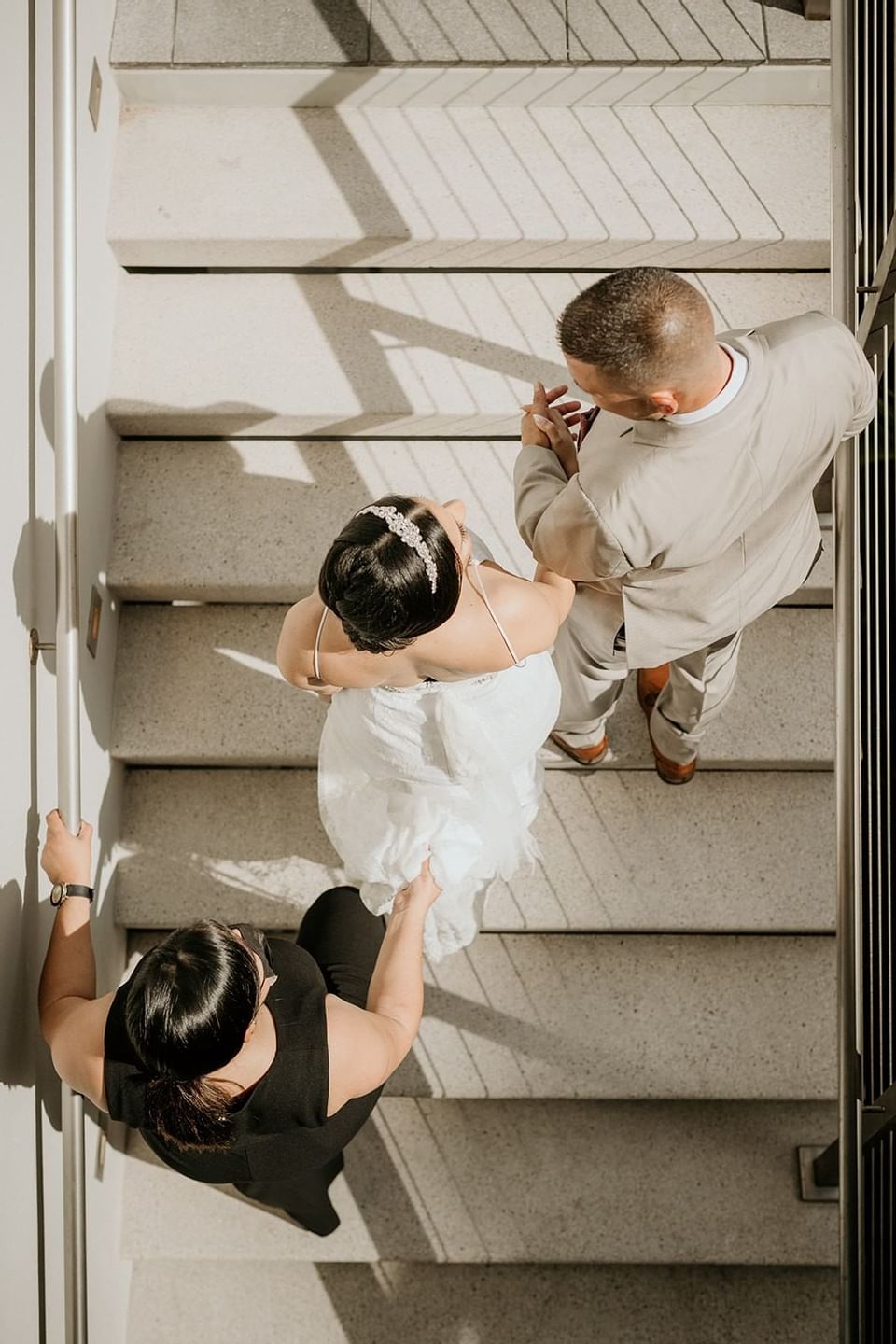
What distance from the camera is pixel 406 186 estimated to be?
2.90 metres

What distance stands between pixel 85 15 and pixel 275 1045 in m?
2.49

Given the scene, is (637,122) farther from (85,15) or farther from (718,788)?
(718,788)

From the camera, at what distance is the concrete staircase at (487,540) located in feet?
9.38

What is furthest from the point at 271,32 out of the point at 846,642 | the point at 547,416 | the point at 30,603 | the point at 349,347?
the point at 846,642

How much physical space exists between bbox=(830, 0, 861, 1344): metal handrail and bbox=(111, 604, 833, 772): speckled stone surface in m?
0.58

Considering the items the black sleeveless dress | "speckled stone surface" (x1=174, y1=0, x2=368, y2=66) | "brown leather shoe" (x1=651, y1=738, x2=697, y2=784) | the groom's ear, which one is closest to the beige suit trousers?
"brown leather shoe" (x1=651, y1=738, x2=697, y2=784)

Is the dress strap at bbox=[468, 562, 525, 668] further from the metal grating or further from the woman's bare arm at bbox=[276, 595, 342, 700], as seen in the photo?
the metal grating

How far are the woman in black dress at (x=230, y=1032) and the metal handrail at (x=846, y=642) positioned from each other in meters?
0.92

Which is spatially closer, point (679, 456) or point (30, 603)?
point (679, 456)

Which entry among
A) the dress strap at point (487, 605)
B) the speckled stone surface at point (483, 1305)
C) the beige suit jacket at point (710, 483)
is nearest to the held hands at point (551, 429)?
the beige suit jacket at point (710, 483)

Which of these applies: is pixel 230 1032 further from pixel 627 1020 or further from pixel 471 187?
pixel 471 187

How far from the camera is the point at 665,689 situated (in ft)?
8.75

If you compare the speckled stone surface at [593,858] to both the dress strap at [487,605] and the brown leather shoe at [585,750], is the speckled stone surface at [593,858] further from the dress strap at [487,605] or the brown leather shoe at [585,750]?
the dress strap at [487,605]

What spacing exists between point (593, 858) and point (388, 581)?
4.91ft
